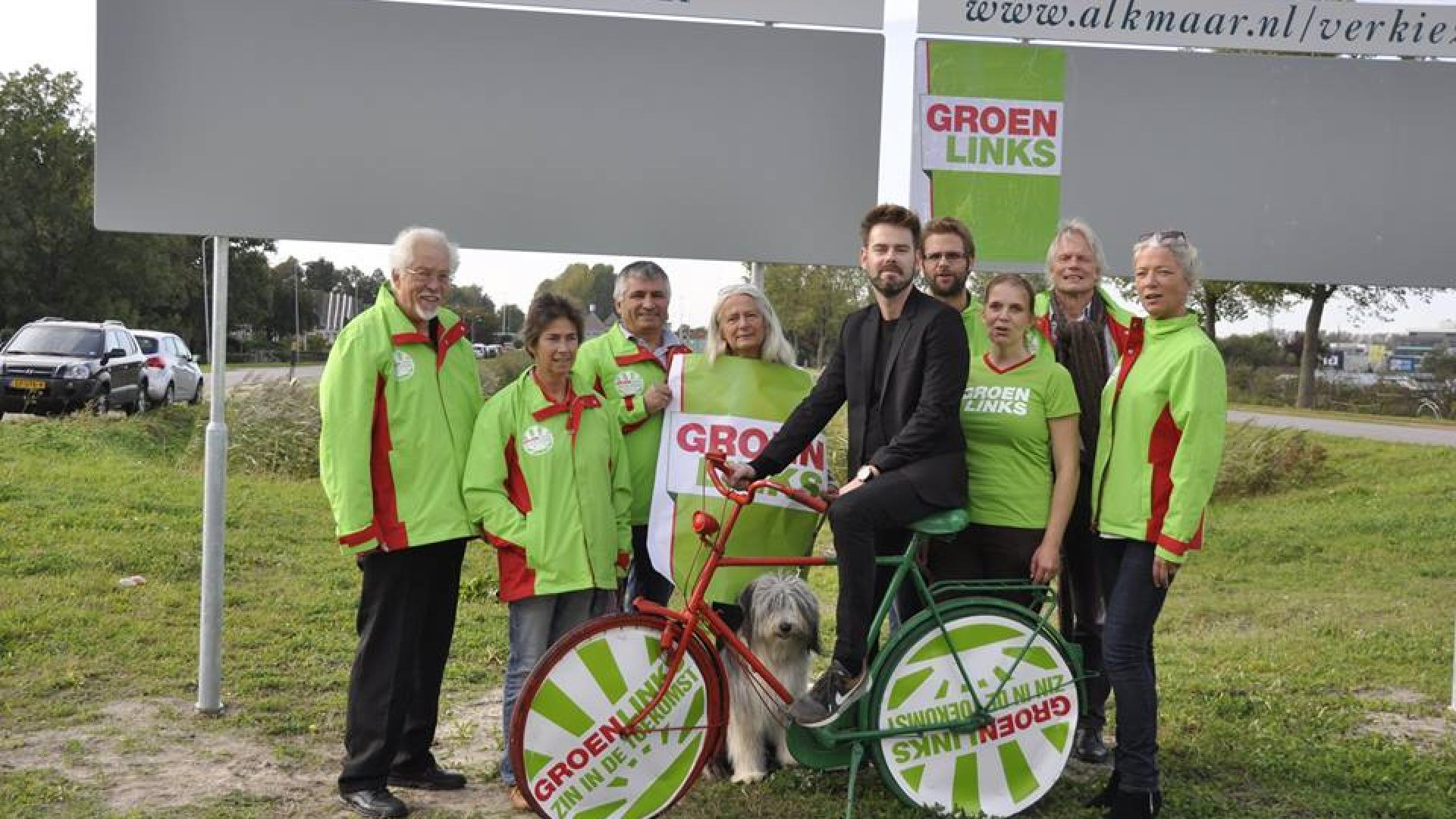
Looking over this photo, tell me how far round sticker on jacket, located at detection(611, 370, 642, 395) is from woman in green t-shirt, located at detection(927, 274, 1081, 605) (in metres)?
1.25

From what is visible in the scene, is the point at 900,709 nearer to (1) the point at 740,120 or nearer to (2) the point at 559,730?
(2) the point at 559,730

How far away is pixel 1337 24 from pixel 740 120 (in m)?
2.77

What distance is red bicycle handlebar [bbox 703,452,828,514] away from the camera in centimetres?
408

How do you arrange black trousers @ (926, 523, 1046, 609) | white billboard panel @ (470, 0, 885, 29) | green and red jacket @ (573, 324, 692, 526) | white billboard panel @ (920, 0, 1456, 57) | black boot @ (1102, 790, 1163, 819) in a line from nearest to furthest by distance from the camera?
black boot @ (1102, 790, 1163, 819), black trousers @ (926, 523, 1046, 609), green and red jacket @ (573, 324, 692, 526), white billboard panel @ (470, 0, 885, 29), white billboard panel @ (920, 0, 1456, 57)

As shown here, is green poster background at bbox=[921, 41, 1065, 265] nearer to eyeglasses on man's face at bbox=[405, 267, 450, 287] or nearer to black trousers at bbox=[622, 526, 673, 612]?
black trousers at bbox=[622, 526, 673, 612]

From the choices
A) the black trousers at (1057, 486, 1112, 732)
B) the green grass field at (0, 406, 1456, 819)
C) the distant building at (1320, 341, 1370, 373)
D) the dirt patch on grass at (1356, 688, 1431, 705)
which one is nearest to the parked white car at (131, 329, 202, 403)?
the green grass field at (0, 406, 1456, 819)

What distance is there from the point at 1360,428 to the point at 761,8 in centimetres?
1736

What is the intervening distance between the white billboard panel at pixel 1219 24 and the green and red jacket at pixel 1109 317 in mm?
1418

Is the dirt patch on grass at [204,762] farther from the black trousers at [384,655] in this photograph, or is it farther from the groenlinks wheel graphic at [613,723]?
the groenlinks wheel graphic at [613,723]

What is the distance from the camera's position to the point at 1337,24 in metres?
5.45

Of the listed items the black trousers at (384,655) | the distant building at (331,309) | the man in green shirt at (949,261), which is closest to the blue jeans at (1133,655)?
the man in green shirt at (949,261)

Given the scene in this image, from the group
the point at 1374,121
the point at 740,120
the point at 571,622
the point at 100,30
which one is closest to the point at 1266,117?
the point at 1374,121

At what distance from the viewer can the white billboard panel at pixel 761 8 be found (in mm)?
5129

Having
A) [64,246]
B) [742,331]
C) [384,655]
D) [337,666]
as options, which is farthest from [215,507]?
[64,246]
